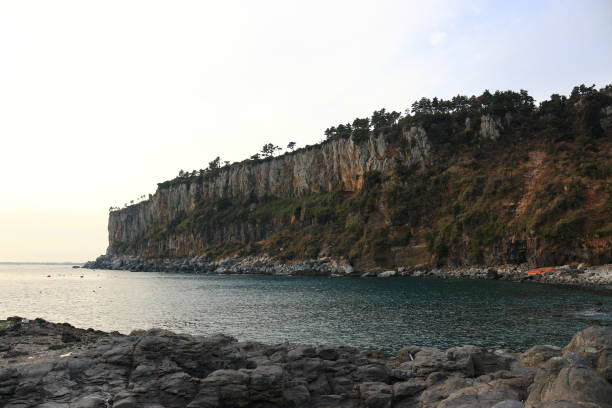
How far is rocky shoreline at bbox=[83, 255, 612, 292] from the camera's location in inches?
2766

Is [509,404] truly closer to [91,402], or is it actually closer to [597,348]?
[597,348]

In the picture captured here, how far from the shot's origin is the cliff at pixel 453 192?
87312 millimetres

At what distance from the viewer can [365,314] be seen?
4759 cm

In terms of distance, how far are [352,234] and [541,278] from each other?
64133 mm

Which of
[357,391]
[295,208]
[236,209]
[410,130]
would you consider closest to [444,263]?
[410,130]

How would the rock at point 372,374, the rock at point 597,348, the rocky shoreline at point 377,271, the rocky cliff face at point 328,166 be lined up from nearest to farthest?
the rock at point 597,348 → the rock at point 372,374 → the rocky shoreline at point 377,271 → the rocky cliff face at point 328,166

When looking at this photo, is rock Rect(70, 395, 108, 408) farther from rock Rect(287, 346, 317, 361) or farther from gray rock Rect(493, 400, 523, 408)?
gray rock Rect(493, 400, 523, 408)

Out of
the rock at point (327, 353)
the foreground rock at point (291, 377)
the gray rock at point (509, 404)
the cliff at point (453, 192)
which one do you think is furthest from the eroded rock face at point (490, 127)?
the gray rock at point (509, 404)

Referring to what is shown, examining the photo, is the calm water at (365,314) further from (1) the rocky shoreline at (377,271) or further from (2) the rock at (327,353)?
(1) the rocky shoreline at (377,271)

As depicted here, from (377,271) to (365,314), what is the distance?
65.8m

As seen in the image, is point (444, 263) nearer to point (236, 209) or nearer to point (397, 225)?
point (397, 225)

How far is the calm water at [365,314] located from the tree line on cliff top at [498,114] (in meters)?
71.7

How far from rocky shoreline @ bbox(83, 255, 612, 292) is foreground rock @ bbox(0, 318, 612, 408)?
5385 centimetres

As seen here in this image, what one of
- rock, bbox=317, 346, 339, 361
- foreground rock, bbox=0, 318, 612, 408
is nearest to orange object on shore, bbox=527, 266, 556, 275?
foreground rock, bbox=0, 318, 612, 408
